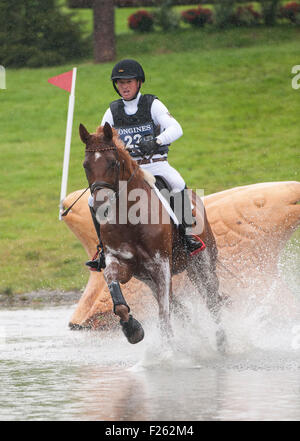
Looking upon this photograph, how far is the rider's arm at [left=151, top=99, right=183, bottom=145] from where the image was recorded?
31.8ft

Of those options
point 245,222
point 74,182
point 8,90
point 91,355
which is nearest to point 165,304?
point 91,355

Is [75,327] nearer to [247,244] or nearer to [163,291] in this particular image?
[247,244]

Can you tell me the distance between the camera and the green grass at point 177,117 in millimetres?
18922

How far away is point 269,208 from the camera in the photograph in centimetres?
1207

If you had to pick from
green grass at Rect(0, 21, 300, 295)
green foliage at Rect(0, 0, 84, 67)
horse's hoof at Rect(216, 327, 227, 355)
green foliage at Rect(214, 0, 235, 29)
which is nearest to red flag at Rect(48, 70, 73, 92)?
green grass at Rect(0, 21, 300, 295)

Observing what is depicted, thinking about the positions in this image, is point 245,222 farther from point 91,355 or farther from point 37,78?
point 37,78

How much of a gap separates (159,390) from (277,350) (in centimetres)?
246

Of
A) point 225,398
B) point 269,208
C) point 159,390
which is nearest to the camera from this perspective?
point 225,398

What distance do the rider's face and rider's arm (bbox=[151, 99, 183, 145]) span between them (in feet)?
0.76

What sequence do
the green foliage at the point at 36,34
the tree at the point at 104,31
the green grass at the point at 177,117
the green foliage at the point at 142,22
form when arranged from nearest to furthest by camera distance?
the green grass at the point at 177,117 < the tree at the point at 104,31 < the green foliage at the point at 36,34 < the green foliage at the point at 142,22

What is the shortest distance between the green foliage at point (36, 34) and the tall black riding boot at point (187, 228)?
870 inches

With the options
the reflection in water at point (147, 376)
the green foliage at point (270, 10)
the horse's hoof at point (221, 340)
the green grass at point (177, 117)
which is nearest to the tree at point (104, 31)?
the green grass at point (177, 117)

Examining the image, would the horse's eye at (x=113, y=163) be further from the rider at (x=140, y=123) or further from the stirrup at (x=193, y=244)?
the stirrup at (x=193, y=244)

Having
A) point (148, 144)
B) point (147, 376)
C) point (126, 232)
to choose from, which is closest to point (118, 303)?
point (126, 232)
